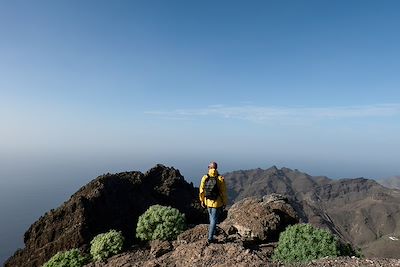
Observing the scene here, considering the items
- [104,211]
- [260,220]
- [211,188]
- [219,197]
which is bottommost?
[104,211]

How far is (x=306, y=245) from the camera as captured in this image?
15.1m

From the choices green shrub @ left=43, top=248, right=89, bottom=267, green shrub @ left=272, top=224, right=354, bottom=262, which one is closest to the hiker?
green shrub @ left=272, top=224, right=354, bottom=262

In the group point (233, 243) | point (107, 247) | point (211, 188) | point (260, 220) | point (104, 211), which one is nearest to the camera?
point (211, 188)

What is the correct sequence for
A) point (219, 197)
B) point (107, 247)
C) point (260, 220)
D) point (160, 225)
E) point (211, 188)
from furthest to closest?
point (260, 220), point (160, 225), point (107, 247), point (219, 197), point (211, 188)

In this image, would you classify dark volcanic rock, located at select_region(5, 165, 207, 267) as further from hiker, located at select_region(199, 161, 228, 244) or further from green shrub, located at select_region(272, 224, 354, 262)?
green shrub, located at select_region(272, 224, 354, 262)

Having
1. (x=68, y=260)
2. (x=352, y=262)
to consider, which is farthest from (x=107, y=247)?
(x=352, y=262)

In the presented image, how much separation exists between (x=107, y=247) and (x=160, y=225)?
2630 millimetres

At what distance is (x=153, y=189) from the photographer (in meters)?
31.3

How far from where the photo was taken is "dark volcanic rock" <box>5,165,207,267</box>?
24.1 metres

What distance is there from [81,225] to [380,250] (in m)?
132

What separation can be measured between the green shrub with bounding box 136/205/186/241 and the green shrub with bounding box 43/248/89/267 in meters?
2.85

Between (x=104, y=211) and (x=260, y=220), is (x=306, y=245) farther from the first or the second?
(x=104, y=211)

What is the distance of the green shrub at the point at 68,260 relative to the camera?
57.1ft

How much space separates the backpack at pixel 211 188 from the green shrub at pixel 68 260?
24.3 ft
